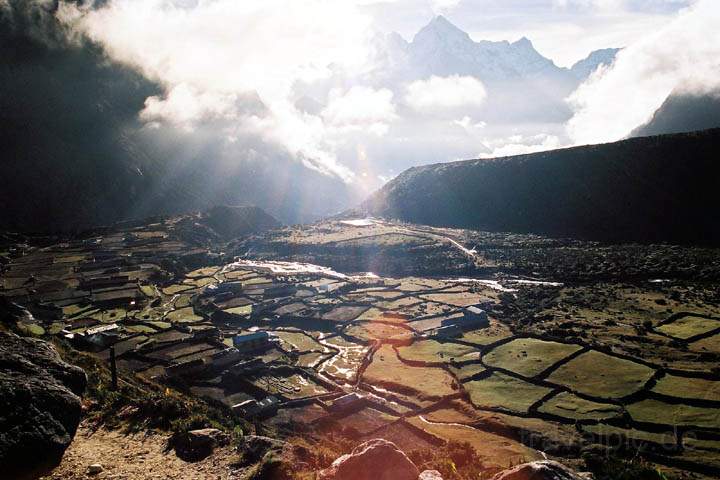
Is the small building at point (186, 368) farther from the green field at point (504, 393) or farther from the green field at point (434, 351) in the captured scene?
the green field at point (504, 393)

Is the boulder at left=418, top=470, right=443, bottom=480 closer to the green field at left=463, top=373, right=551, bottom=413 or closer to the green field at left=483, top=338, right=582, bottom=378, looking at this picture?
the green field at left=463, top=373, right=551, bottom=413

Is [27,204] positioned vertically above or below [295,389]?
above

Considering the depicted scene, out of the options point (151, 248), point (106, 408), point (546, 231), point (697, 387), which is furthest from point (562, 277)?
point (151, 248)

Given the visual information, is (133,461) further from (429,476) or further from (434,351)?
(434,351)

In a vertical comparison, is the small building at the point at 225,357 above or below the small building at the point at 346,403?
above

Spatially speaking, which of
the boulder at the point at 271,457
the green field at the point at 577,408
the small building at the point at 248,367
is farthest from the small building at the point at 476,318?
the boulder at the point at 271,457

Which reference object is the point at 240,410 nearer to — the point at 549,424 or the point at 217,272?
the point at 549,424
